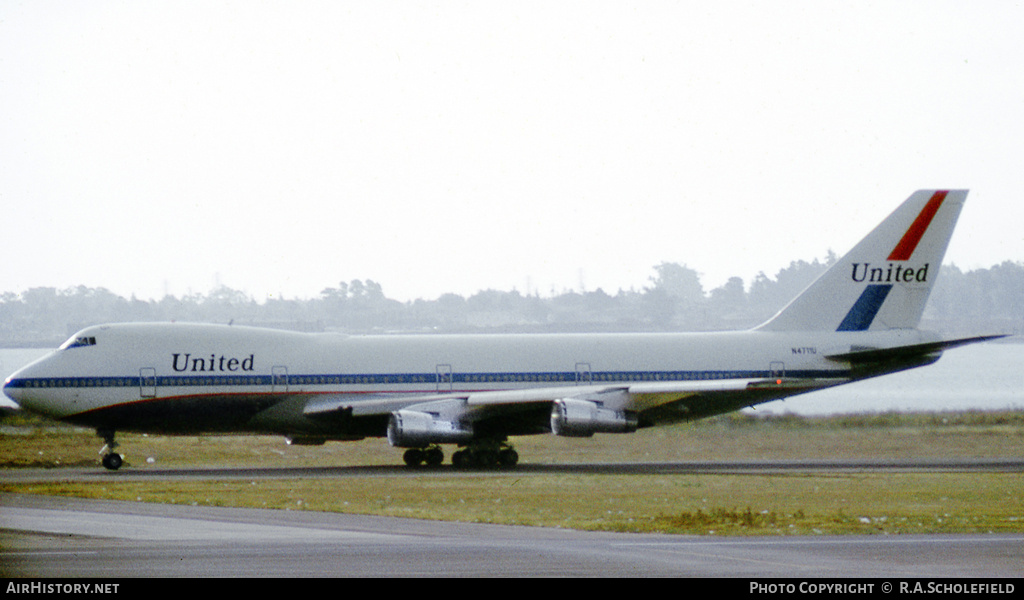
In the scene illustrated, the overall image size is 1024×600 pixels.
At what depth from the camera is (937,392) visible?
261ft

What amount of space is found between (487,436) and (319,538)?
18.5 meters

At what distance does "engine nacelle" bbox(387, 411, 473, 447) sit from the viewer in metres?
33.6

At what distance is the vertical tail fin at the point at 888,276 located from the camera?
38906 millimetres

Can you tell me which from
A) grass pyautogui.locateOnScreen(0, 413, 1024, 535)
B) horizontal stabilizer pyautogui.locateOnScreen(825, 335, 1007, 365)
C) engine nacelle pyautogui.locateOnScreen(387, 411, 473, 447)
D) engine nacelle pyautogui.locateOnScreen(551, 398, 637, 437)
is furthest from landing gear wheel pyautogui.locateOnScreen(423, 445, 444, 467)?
horizontal stabilizer pyautogui.locateOnScreen(825, 335, 1007, 365)

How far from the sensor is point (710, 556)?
1550 centimetres

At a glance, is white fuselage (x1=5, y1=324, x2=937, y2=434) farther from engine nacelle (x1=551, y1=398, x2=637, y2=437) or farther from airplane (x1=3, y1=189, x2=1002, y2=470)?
engine nacelle (x1=551, y1=398, x2=637, y2=437)

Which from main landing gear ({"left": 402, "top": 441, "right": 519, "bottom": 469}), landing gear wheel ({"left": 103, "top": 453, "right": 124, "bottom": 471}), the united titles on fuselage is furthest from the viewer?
the united titles on fuselage

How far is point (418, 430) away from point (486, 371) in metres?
3.93

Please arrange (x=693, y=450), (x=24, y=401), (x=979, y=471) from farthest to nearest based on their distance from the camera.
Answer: (x=693, y=450), (x=24, y=401), (x=979, y=471)

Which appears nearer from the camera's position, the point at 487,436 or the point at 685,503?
the point at 685,503

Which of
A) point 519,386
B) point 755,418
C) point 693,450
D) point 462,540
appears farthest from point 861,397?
point 462,540

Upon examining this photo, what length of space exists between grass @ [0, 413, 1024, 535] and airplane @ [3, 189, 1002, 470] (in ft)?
7.11

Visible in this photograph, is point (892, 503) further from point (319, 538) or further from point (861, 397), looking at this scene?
point (861, 397)

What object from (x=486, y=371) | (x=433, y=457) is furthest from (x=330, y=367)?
(x=486, y=371)
